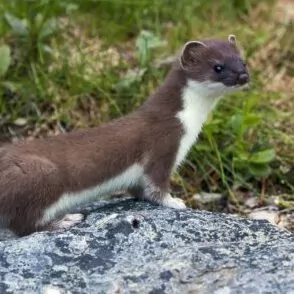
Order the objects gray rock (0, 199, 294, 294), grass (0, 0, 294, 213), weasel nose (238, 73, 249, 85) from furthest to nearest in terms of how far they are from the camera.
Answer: grass (0, 0, 294, 213)
weasel nose (238, 73, 249, 85)
gray rock (0, 199, 294, 294)

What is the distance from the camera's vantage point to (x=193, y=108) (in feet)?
13.5

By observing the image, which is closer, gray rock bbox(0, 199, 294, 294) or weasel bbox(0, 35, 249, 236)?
gray rock bbox(0, 199, 294, 294)

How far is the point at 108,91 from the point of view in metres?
5.40

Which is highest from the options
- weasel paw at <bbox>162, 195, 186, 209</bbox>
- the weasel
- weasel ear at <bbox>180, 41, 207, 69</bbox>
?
weasel ear at <bbox>180, 41, 207, 69</bbox>

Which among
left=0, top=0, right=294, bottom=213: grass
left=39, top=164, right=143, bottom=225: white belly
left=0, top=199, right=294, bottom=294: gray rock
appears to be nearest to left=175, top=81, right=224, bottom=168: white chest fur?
left=39, top=164, right=143, bottom=225: white belly

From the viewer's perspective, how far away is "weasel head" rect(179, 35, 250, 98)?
13.1 feet

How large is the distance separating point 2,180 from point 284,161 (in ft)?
6.86

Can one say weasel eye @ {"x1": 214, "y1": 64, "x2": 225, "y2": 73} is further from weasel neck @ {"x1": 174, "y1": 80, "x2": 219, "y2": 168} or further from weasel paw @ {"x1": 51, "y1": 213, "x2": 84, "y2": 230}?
weasel paw @ {"x1": 51, "y1": 213, "x2": 84, "y2": 230}

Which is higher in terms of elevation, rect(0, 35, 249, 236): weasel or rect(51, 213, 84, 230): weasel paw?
rect(0, 35, 249, 236): weasel

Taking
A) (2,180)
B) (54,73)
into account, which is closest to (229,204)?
(54,73)

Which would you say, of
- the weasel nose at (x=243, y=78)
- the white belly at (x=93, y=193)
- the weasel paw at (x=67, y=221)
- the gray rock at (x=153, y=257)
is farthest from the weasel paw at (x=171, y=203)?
the weasel nose at (x=243, y=78)

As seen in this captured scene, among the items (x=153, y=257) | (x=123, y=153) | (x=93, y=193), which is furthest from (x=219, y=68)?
(x=153, y=257)

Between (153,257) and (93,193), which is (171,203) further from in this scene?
(153,257)

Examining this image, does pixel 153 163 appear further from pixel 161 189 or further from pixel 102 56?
pixel 102 56
